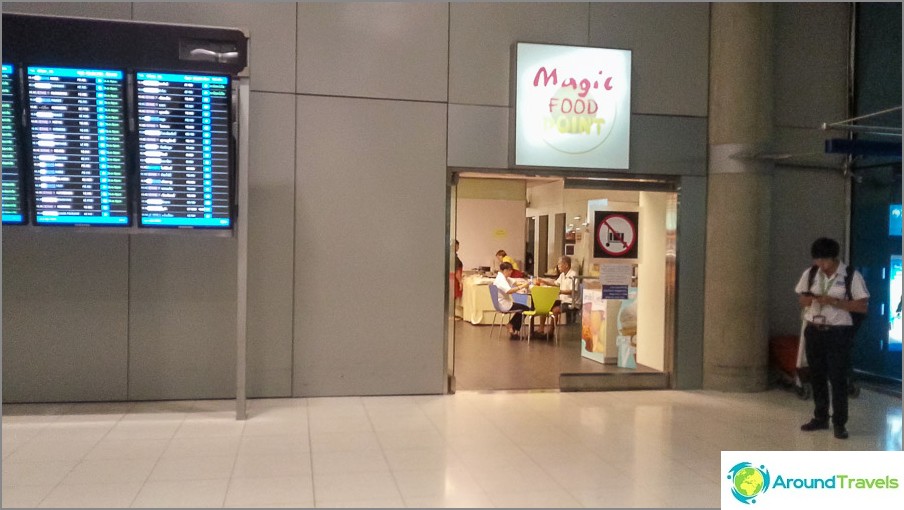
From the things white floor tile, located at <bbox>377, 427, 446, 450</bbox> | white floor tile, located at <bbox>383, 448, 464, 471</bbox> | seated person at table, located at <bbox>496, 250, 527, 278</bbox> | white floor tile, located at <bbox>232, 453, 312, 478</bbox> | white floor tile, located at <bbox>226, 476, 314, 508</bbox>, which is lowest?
white floor tile, located at <bbox>377, 427, 446, 450</bbox>

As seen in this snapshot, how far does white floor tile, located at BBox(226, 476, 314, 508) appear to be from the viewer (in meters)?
3.72

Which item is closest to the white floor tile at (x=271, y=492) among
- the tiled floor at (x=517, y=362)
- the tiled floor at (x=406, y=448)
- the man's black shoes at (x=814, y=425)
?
the tiled floor at (x=406, y=448)

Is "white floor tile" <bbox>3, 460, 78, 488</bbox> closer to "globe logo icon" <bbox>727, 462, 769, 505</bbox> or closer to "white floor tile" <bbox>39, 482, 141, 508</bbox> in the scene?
"white floor tile" <bbox>39, 482, 141, 508</bbox>

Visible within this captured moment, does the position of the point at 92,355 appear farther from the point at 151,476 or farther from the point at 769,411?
the point at 769,411

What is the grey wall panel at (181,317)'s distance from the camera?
5871mm

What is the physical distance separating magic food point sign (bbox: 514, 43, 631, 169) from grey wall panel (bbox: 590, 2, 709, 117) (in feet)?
0.61

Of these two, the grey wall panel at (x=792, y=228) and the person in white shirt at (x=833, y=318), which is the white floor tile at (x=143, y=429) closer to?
the person in white shirt at (x=833, y=318)

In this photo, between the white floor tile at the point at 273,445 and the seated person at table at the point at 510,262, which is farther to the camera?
the seated person at table at the point at 510,262

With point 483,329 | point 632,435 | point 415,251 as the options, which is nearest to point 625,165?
point 415,251

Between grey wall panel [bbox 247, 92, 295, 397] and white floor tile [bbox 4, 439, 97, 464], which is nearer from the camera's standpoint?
white floor tile [bbox 4, 439, 97, 464]

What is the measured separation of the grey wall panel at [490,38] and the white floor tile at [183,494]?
4144 mm

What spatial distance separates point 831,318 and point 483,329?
6426 mm

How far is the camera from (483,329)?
36.6 ft

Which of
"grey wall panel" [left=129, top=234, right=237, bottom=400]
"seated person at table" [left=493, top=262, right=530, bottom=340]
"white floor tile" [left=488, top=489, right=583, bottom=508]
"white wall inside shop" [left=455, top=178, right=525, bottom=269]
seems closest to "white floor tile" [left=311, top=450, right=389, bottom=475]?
"white floor tile" [left=488, top=489, right=583, bottom=508]
